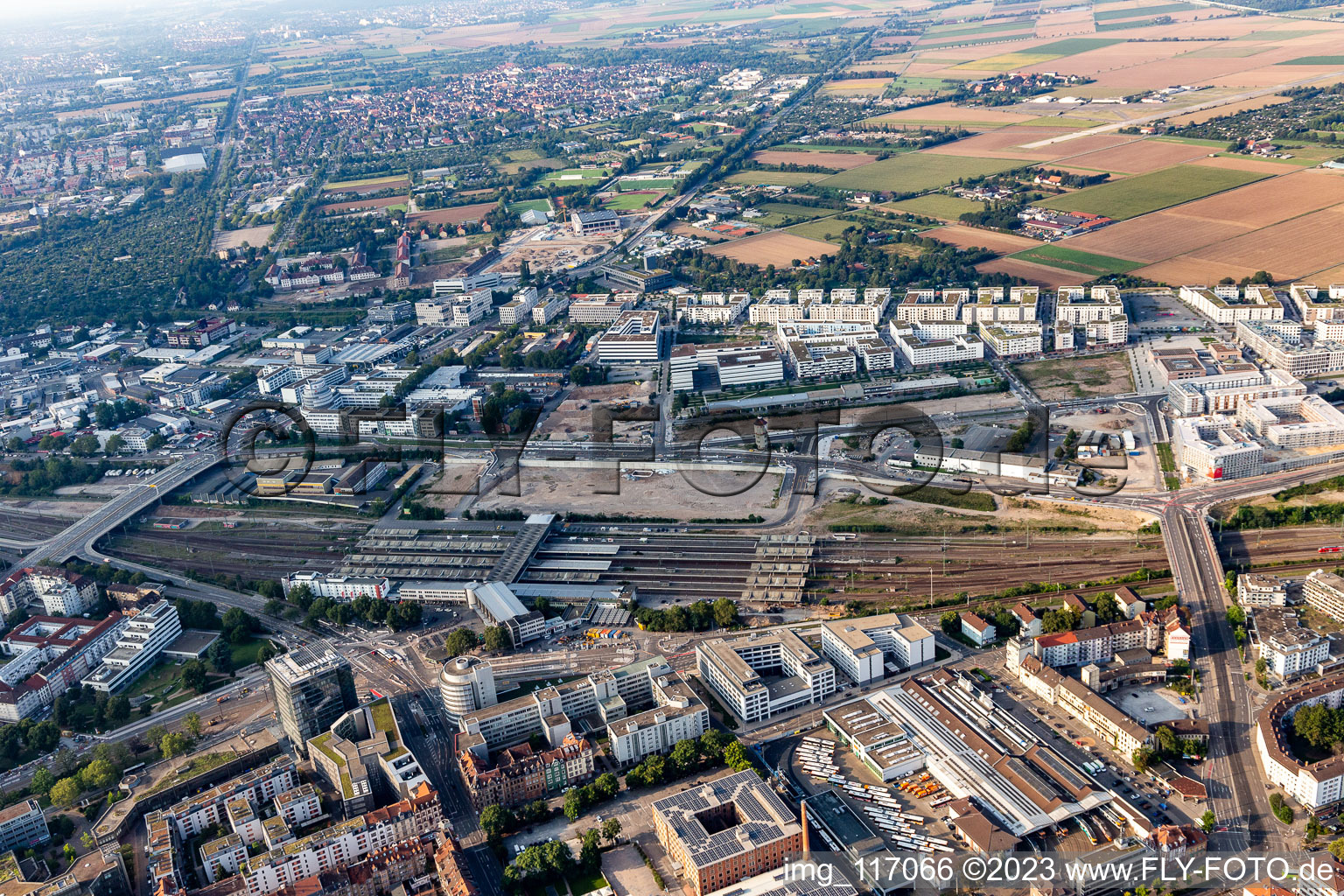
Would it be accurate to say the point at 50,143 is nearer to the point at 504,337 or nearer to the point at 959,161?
the point at 504,337

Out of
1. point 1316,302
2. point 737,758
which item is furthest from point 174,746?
point 1316,302

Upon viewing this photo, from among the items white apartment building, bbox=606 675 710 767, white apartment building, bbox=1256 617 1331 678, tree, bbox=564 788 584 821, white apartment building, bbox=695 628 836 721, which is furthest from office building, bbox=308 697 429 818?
white apartment building, bbox=1256 617 1331 678

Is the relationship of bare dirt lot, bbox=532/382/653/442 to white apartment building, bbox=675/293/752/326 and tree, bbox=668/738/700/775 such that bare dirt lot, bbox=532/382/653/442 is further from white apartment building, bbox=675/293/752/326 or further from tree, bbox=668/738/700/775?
tree, bbox=668/738/700/775

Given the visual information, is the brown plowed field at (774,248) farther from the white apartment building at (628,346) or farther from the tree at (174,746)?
the tree at (174,746)

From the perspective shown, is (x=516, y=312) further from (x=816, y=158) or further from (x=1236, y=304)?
(x=816, y=158)

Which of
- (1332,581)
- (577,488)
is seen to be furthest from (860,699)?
(577,488)

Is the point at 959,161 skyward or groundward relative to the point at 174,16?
groundward
